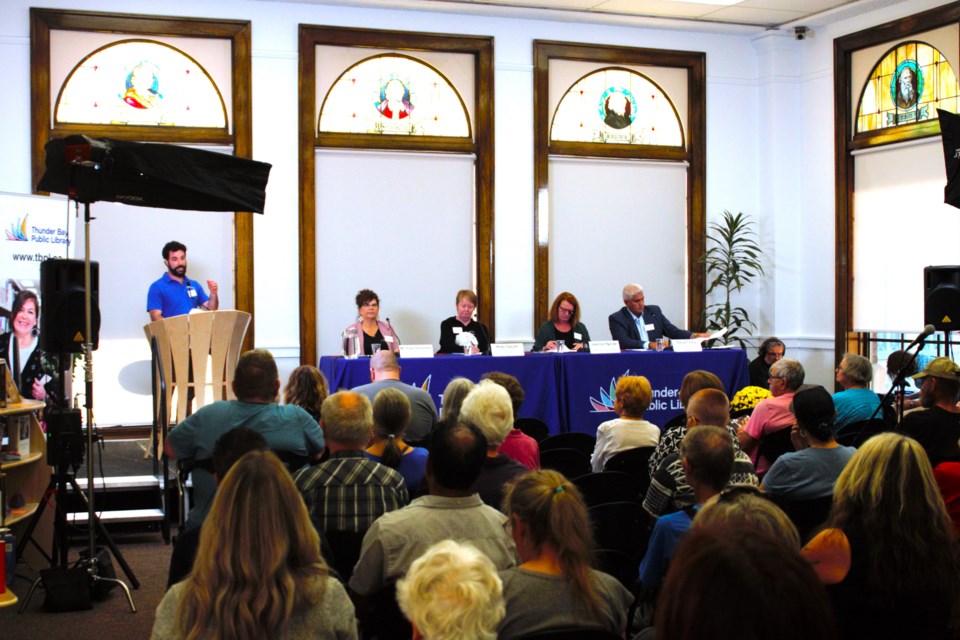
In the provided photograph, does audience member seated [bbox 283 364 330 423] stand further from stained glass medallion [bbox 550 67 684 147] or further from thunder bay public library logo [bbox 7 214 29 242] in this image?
stained glass medallion [bbox 550 67 684 147]

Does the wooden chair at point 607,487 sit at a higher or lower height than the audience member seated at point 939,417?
lower

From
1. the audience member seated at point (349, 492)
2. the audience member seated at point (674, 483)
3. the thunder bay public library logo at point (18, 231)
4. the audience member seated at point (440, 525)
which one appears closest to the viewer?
the audience member seated at point (440, 525)

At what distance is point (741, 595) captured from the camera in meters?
0.97

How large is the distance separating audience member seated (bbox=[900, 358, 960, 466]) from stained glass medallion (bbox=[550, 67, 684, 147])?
19.8ft

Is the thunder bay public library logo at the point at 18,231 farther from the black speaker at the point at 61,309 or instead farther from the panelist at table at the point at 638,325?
the panelist at table at the point at 638,325

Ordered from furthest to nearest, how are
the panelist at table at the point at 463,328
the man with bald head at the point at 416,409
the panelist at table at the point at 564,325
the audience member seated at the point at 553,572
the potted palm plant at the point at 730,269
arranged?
1. the potted palm plant at the point at 730,269
2. the panelist at table at the point at 564,325
3. the panelist at table at the point at 463,328
4. the man with bald head at the point at 416,409
5. the audience member seated at the point at 553,572

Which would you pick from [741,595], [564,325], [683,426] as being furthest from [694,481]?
[564,325]

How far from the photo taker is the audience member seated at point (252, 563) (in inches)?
74.9

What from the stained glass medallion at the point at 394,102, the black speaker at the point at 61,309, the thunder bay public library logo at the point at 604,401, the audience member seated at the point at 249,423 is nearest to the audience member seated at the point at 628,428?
the audience member seated at the point at 249,423

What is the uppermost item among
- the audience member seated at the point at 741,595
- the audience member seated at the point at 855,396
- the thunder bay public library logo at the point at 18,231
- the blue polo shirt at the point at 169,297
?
the thunder bay public library logo at the point at 18,231

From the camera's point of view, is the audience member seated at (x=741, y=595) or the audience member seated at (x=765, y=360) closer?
the audience member seated at (x=741, y=595)

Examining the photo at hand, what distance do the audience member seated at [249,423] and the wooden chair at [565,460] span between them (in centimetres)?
117

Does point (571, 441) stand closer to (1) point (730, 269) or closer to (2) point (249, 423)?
(2) point (249, 423)

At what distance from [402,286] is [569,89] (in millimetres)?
2565
